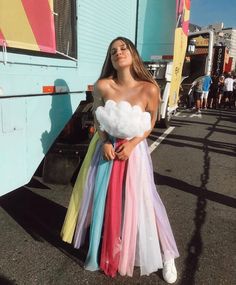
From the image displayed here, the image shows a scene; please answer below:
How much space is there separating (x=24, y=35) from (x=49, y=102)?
621 millimetres

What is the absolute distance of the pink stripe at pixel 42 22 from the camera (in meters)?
2.52

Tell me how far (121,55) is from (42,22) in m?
0.79

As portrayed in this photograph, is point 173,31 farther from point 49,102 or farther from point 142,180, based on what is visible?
point 142,180

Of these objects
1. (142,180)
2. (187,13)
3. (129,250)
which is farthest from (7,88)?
(187,13)

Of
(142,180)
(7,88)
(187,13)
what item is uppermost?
(187,13)

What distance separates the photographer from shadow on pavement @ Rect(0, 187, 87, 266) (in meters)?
2.87

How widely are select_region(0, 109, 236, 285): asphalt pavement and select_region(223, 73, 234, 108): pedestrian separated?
9571mm

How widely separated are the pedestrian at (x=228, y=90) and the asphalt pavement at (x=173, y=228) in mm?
9571

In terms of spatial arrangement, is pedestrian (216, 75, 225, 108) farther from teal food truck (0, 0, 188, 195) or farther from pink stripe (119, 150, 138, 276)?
pink stripe (119, 150, 138, 276)

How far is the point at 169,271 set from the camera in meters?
2.47

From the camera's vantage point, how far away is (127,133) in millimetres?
2301

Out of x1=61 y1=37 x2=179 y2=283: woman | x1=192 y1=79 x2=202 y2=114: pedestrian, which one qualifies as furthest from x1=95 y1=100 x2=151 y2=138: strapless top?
x1=192 y1=79 x2=202 y2=114: pedestrian

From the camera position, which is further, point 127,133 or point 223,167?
point 223,167

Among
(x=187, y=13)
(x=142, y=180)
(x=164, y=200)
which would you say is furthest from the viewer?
(x=187, y=13)
